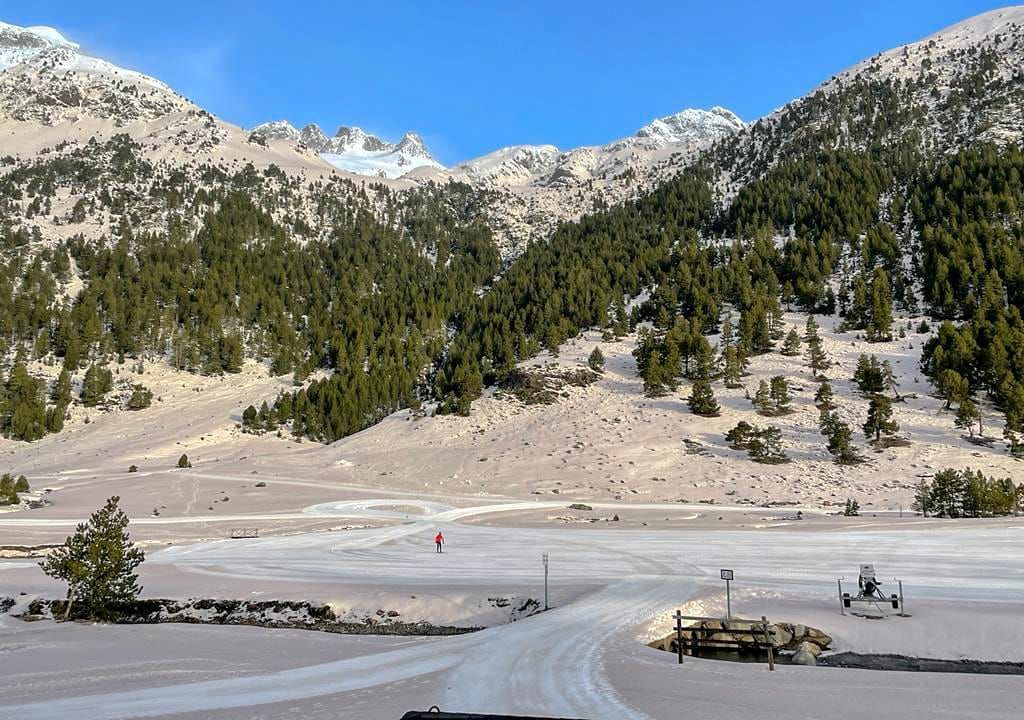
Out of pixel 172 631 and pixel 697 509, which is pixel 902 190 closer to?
pixel 697 509

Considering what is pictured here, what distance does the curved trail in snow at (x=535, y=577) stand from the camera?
1095cm

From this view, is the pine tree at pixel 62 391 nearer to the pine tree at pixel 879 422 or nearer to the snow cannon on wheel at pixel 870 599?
the snow cannon on wheel at pixel 870 599

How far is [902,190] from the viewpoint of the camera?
13362cm

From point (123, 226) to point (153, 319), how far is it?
184ft

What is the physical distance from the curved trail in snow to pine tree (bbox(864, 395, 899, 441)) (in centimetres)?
3186

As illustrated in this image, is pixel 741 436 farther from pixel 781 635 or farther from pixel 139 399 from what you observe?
pixel 139 399

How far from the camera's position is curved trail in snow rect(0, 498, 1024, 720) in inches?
431

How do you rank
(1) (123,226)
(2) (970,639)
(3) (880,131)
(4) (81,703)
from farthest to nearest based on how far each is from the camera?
(3) (880,131), (1) (123,226), (2) (970,639), (4) (81,703)

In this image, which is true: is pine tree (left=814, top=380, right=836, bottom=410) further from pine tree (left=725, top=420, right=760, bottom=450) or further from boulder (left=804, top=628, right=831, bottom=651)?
boulder (left=804, top=628, right=831, bottom=651)

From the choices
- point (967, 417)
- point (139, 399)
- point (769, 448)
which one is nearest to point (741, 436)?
point (769, 448)

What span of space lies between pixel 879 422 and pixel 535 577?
5153 centimetres

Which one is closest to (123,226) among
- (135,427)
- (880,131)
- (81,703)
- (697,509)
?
(135,427)

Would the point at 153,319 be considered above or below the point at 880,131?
below

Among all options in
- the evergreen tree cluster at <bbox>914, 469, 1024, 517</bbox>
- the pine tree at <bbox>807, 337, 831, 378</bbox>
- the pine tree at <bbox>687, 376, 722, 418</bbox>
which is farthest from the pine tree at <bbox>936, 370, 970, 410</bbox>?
the evergreen tree cluster at <bbox>914, 469, 1024, 517</bbox>
